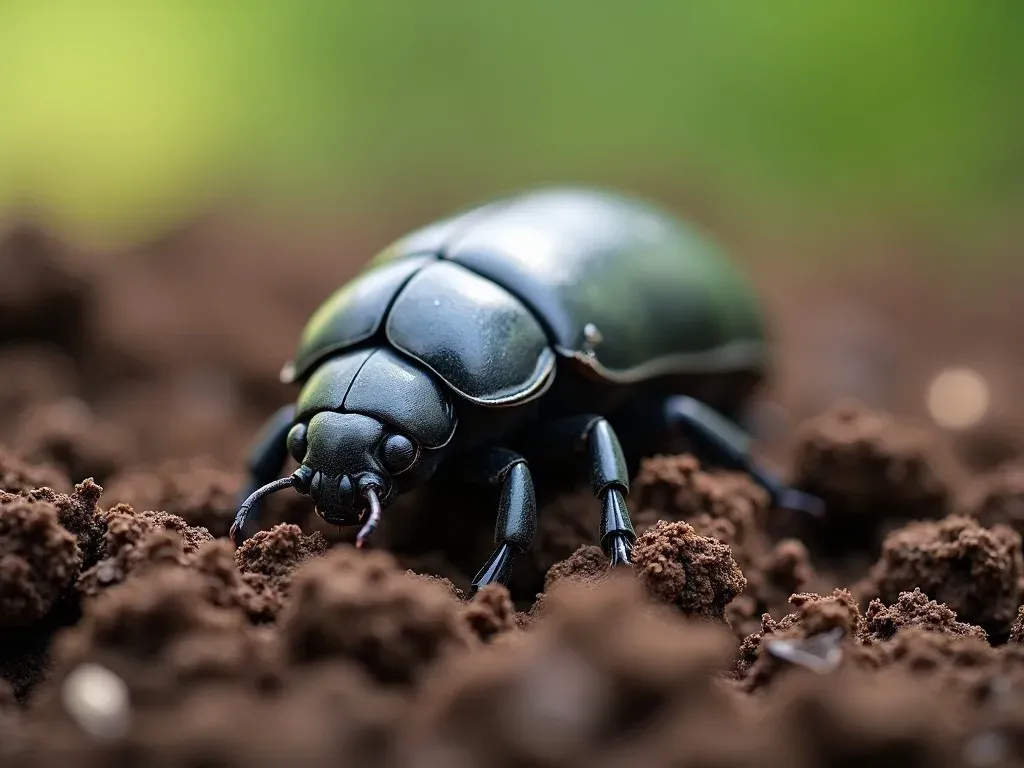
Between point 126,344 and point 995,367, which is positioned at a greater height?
point 995,367

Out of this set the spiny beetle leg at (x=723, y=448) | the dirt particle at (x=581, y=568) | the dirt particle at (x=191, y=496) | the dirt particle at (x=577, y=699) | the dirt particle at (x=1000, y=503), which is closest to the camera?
the dirt particle at (x=577, y=699)

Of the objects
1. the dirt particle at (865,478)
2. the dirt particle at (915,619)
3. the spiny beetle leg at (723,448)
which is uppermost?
the dirt particle at (865,478)

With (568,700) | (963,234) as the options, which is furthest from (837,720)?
(963,234)

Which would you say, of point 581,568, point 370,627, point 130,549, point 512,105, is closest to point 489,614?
point 370,627

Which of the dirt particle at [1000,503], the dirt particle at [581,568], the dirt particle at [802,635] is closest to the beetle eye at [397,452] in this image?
the dirt particle at [581,568]

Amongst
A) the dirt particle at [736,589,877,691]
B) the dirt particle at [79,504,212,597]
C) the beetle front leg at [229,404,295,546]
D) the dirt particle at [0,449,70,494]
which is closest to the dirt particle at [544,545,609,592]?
the dirt particle at [736,589,877,691]

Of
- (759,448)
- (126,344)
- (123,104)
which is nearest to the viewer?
(759,448)

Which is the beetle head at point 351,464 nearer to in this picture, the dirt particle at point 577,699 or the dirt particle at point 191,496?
the dirt particle at point 191,496

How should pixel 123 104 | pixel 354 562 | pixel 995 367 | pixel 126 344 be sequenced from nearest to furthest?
pixel 354 562 < pixel 126 344 < pixel 995 367 < pixel 123 104

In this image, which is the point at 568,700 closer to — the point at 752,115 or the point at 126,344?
the point at 126,344
